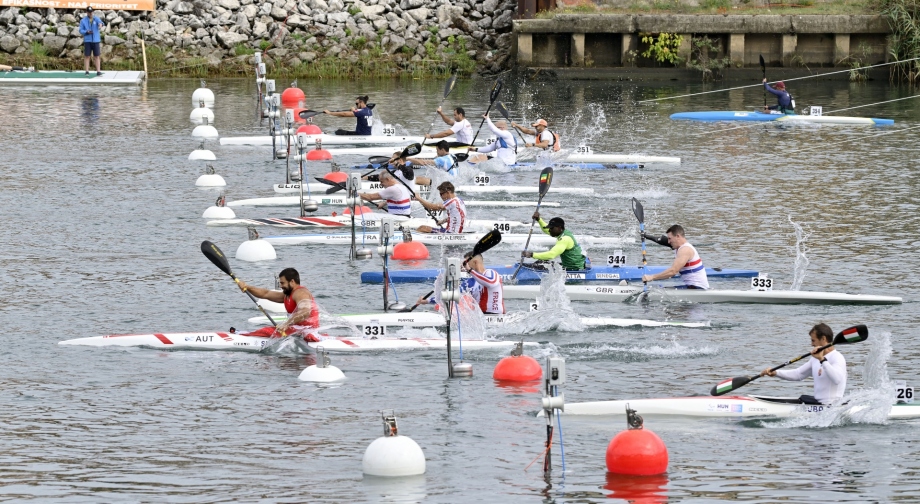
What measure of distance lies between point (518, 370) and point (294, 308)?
2912mm

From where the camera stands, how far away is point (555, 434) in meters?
13.0

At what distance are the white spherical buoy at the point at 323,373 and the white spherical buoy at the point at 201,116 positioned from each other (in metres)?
21.5

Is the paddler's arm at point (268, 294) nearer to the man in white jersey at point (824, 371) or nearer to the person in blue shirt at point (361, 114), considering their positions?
the man in white jersey at point (824, 371)

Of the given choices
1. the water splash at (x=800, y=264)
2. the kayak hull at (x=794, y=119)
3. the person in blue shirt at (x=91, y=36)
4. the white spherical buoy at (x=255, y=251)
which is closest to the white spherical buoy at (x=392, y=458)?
the water splash at (x=800, y=264)

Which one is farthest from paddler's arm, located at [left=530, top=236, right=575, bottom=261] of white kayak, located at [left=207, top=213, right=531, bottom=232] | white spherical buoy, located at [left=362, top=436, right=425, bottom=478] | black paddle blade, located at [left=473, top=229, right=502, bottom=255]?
white spherical buoy, located at [left=362, top=436, right=425, bottom=478]

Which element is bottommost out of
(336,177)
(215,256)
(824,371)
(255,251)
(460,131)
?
(824,371)

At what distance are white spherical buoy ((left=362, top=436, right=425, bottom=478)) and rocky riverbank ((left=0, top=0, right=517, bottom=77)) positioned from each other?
35174 mm

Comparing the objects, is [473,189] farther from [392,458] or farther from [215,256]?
[392,458]

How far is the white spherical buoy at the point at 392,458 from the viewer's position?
1154 centimetres

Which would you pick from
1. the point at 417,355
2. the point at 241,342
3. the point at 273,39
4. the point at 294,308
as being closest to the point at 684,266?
the point at 417,355

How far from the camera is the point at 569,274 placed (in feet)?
62.5

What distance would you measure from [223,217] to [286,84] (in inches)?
809

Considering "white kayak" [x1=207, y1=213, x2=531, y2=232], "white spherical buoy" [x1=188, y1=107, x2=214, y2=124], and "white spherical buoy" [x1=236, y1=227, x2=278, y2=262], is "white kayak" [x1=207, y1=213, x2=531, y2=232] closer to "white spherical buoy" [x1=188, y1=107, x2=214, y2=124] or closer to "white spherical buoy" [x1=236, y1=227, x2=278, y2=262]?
"white spherical buoy" [x1=236, y1=227, x2=278, y2=262]

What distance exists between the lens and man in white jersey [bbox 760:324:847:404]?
13.1 m
